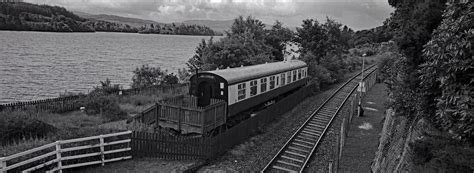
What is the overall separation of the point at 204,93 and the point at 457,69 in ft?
44.0

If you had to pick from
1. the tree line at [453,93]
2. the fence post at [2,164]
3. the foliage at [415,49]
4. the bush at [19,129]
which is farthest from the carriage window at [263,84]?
the fence post at [2,164]

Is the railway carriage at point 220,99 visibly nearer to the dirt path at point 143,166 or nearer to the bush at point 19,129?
the dirt path at point 143,166

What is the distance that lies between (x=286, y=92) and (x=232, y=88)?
36.7ft

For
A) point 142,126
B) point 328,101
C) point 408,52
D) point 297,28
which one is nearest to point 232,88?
point 142,126

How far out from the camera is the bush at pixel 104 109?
2181 cm

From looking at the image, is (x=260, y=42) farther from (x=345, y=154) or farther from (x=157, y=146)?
(x=157, y=146)

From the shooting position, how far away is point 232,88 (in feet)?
58.8

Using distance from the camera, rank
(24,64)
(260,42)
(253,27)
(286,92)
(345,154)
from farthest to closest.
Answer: (24,64), (253,27), (260,42), (286,92), (345,154)

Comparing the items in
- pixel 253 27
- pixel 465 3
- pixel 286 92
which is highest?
pixel 253 27

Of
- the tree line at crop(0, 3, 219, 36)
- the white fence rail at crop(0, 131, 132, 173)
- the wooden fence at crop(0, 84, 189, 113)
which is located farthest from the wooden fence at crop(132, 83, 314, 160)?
the tree line at crop(0, 3, 219, 36)

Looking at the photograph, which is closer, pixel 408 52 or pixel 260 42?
pixel 408 52

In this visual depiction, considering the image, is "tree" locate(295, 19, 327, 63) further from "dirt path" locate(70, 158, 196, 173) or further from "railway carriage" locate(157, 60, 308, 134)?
"dirt path" locate(70, 158, 196, 173)

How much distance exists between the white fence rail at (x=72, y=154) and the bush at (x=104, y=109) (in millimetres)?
8788

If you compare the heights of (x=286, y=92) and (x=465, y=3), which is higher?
(x=465, y=3)
